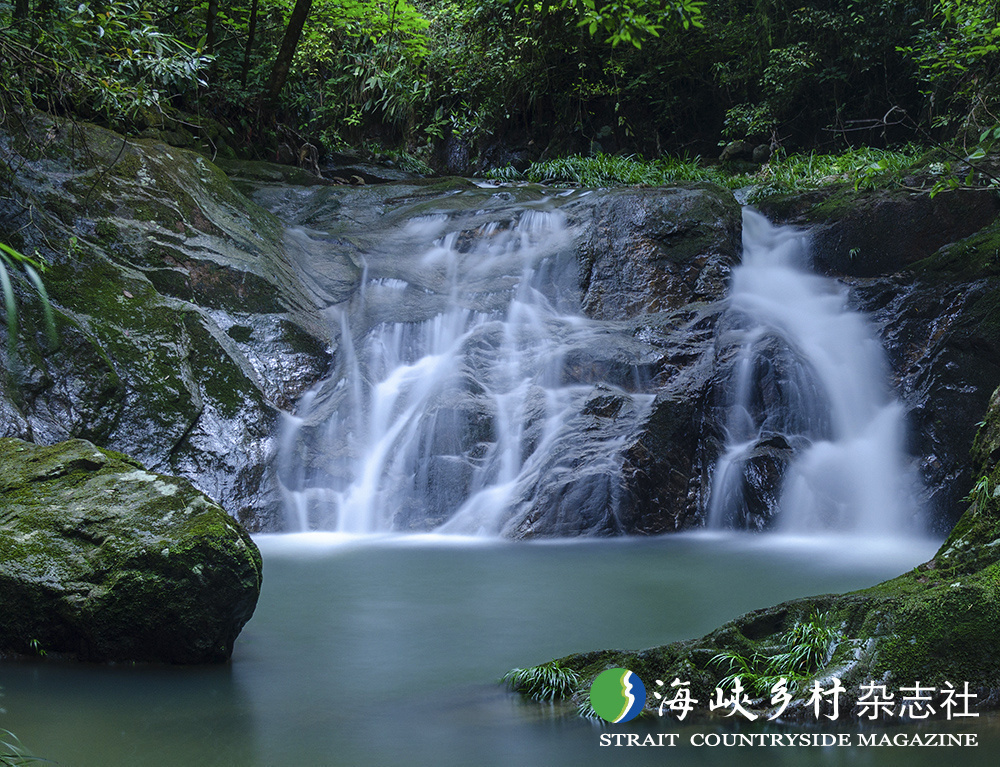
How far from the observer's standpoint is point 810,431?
7.61 metres

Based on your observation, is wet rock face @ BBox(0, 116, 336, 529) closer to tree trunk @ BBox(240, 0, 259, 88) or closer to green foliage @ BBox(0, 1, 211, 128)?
green foliage @ BBox(0, 1, 211, 128)

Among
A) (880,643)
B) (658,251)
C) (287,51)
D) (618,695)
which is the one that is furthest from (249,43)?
(880,643)

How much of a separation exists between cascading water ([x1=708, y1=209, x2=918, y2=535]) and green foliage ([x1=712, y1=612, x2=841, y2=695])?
4.17 metres

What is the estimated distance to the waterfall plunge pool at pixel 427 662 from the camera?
2715 millimetres

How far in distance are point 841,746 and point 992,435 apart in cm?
231

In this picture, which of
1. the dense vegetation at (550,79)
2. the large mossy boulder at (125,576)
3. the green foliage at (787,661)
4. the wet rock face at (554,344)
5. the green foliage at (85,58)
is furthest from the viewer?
the dense vegetation at (550,79)

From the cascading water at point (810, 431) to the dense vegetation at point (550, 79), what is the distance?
4998 mm

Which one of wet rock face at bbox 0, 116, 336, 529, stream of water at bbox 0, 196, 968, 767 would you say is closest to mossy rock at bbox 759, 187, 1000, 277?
stream of water at bbox 0, 196, 968, 767

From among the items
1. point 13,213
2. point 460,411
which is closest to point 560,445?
point 460,411

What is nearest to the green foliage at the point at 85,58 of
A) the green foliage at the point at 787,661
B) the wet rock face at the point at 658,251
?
the wet rock face at the point at 658,251

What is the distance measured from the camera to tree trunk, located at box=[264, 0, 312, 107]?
12.2m

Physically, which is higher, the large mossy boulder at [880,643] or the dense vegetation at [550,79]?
the dense vegetation at [550,79]

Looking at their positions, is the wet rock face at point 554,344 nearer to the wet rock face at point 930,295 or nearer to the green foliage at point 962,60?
the wet rock face at point 930,295

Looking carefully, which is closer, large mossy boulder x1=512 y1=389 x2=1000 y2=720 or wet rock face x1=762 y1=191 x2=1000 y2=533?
large mossy boulder x1=512 y1=389 x2=1000 y2=720
